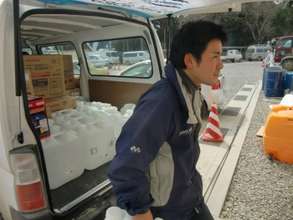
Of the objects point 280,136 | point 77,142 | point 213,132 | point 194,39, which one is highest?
point 194,39

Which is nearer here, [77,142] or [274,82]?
[77,142]

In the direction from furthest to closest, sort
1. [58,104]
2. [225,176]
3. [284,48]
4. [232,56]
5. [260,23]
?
[260,23], [232,56], [284,48], [225,176], [58,104]

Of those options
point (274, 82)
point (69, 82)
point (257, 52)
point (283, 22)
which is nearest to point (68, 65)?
point (69, 82)

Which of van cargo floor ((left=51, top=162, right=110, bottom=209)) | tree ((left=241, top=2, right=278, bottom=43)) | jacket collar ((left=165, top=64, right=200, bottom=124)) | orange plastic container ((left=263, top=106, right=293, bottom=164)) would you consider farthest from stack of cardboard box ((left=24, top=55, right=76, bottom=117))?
tree ((left=241, top=2, right=278, bottom=43))

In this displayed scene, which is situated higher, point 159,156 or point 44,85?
point 44,85

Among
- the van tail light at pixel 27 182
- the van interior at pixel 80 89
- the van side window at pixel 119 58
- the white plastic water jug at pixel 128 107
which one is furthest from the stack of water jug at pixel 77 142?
the van side window at pixel 119 58

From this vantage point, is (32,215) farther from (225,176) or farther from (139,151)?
(225,176)

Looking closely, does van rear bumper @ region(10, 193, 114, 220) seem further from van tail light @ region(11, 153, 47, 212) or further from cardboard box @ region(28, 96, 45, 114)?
cardboard box @ region(28, 96, 45, 114)

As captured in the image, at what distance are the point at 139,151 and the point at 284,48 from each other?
14.5 meters

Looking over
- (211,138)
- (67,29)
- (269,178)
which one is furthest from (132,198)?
(211,138)

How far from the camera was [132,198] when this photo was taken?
1136 mm

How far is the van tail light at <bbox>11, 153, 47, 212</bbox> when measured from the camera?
5.13 ft

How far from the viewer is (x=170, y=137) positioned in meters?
1.28

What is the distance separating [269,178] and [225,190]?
29.2 inches
